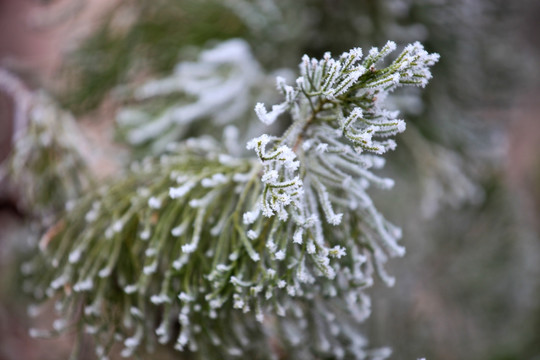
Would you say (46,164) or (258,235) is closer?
(258,235)

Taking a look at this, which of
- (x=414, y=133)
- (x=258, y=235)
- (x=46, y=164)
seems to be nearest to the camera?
(x=258, y=235)

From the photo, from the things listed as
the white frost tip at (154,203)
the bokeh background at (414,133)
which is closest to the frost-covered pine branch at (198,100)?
the bokeh background at (414,133)

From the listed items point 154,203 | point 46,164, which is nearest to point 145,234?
point 154,203

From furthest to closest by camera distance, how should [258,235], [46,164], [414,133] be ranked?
[414,133] → [46,164] → [258,235]

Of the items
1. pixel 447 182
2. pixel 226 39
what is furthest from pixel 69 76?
pixel 447 182

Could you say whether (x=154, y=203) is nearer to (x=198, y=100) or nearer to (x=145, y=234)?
(x=145, y=234)

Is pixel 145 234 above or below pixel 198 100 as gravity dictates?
below
